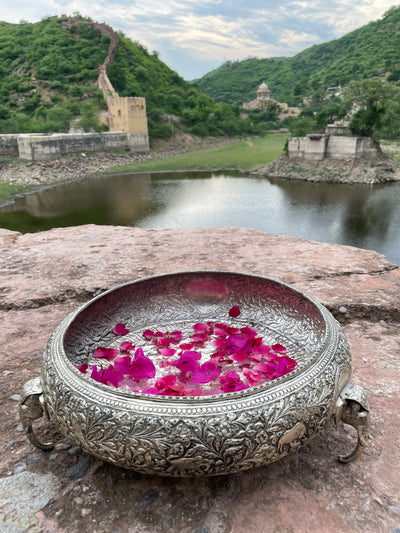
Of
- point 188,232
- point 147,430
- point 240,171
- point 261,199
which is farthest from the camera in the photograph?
point 240,171

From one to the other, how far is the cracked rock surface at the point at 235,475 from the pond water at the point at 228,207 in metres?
7.66

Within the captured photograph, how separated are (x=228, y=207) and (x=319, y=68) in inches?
2569

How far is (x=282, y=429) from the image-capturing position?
1370 millimetres

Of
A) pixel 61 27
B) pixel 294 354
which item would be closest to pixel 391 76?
pixel 61 27

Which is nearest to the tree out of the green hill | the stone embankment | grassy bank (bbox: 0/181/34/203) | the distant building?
the stone embankment

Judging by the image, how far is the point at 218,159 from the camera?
26.4 meters

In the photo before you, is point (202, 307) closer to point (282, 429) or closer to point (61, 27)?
point (282, 429)

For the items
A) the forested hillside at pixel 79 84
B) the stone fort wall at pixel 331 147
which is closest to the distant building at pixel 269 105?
→ the forested hillside at pixel 79 84

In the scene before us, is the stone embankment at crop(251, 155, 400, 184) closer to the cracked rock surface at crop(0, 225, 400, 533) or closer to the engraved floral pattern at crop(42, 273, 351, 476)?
the cracked rock surface at crop(0, 225, 400, 533)

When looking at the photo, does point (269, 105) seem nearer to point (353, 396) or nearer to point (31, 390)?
point (353, 396)

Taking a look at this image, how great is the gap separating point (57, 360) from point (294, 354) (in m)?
1.30

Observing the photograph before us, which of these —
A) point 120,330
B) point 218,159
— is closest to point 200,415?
point 120,330

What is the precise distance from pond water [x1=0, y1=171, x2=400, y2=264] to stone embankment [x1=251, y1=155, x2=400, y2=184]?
0.69 m

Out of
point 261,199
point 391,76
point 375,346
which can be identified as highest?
point 391,76
